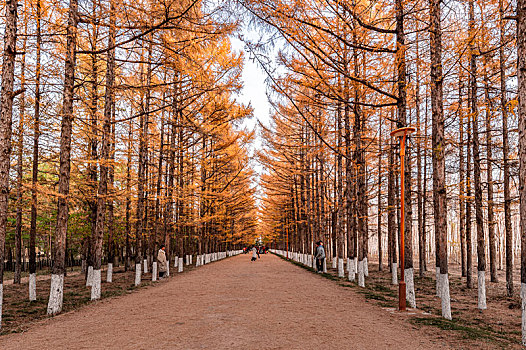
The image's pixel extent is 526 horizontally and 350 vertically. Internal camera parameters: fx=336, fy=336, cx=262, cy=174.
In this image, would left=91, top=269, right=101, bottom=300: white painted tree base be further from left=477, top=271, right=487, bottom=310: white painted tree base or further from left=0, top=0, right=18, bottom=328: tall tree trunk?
left=477, top=271, right=487, bottom=310: white painted tree base

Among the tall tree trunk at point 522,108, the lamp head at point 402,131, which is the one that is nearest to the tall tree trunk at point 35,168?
the lamp head at point 402,131

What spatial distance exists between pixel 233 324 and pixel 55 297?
16.5 ft

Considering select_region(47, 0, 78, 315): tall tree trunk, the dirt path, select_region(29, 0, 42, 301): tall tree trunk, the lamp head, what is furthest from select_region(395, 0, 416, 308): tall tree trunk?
select_region(29, 0, 42, 301): tall tree trunk

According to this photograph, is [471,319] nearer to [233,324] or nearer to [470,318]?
[470,318]

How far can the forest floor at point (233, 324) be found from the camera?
18.4 ft

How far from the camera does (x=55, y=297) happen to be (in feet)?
28.1

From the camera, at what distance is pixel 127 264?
76.7 feet

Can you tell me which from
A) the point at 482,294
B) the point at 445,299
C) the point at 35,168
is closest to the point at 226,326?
the point at 445,299

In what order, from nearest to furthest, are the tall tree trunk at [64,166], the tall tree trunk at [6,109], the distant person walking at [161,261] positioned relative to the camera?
the tall tree trunk at [6,109], the tall tree trunk at [64,166], the distant person walking at [161,261]

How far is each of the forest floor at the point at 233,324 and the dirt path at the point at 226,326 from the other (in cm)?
2

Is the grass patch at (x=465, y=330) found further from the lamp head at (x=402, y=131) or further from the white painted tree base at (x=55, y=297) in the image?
the white painted tree base at (x=55, y=297)

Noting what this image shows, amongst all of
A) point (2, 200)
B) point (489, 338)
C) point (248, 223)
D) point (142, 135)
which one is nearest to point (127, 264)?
point (142, 135)

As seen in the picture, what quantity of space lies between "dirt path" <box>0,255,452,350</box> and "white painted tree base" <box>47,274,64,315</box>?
0.46m

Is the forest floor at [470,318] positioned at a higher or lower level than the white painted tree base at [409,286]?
lower
